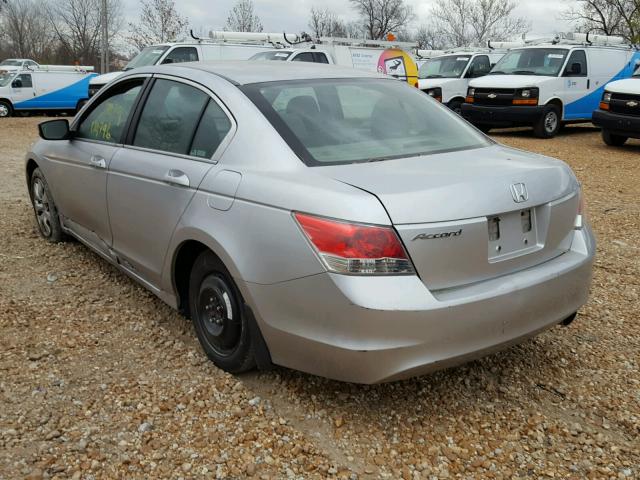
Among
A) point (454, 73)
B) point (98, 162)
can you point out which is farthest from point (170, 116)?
point (454, 73)

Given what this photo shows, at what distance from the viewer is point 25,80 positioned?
2244cm

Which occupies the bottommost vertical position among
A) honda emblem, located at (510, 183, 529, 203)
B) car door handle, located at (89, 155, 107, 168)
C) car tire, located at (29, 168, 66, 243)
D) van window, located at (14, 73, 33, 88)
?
car tire, located at (29, 168, 66, 243)

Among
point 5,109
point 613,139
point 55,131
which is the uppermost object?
point 55,131

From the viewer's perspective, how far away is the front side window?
405 centimetres

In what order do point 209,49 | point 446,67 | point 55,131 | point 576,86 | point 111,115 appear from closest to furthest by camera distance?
1. point 111,115
2. point 55,131
3. point 576,86
4. point 209,49
5. point 446,67

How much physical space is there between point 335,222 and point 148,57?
14.3 m

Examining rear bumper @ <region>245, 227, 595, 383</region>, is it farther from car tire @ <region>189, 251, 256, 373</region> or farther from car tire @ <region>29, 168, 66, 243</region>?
car tire @ <region>29, 168, 66, 243</region>

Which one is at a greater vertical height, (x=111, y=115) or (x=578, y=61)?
(x=578, y=61)

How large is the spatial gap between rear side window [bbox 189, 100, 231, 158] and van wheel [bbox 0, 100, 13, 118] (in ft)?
71.6

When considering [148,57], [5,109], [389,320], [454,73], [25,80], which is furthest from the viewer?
[25,80]

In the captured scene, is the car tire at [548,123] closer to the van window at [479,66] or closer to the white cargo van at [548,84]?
the white cargo van at [548,84]

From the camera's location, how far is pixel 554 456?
2.64 m

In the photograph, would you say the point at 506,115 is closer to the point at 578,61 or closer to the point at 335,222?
the point at 578,61

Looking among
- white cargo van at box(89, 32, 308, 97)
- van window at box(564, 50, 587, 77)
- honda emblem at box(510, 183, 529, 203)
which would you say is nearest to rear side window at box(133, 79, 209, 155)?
honda emblem at box(510, 183, 529, 203)
